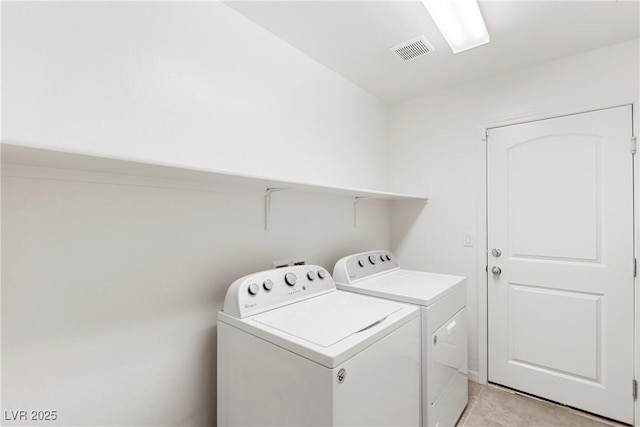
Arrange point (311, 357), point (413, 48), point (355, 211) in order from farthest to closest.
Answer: point (355, 211)
point (413, 48)
point (311, 357)

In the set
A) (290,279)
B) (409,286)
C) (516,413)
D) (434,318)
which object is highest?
(290,279)

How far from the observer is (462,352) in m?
1.90

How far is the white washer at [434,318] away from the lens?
4.79ft

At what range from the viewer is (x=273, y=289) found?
144cm

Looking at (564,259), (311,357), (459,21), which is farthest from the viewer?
(564,259)

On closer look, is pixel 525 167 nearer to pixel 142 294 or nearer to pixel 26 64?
pixel 142 294

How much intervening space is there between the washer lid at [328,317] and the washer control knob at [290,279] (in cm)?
11

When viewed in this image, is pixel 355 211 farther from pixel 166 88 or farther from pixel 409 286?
pixel 166 88

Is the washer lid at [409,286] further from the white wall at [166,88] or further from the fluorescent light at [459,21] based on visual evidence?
the fluorescent light at [459,21]

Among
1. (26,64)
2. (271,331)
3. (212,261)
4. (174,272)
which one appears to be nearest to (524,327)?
(271,331)

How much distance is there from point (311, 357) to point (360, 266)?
108 cm

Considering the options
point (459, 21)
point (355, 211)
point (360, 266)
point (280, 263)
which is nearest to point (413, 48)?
point (459, 21)

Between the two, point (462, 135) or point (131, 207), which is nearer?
point (131, 207)

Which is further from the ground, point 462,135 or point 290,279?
point 462,135
